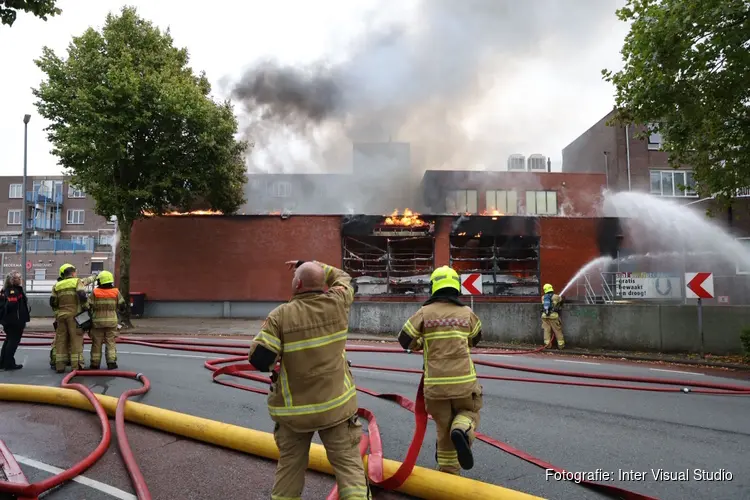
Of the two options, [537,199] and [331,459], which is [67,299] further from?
[537,199]

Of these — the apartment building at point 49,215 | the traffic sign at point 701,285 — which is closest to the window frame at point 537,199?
the traffic sign at point 701,285

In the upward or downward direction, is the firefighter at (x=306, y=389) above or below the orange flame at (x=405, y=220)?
below

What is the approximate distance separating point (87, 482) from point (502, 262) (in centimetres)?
1918

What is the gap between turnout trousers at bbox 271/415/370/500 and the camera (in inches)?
101

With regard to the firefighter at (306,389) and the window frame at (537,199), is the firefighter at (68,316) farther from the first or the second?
the window frame at (537,199)

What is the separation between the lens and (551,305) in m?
12.0

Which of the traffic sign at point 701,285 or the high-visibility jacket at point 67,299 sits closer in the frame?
the high-visibility jacket at point 67,299

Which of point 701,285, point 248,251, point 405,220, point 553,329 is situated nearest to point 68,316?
point 553,329

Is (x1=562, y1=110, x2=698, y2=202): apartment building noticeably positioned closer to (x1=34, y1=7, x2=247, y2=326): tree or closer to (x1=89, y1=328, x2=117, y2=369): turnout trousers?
(x1=34, y1=7, x2=247, y2=326): tree

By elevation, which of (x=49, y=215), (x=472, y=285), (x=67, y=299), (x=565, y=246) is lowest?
(x=67, y=299)

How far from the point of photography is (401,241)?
69.9 feet

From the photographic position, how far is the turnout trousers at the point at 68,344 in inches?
289

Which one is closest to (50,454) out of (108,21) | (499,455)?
(499,455)

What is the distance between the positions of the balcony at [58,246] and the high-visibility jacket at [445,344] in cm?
3582
